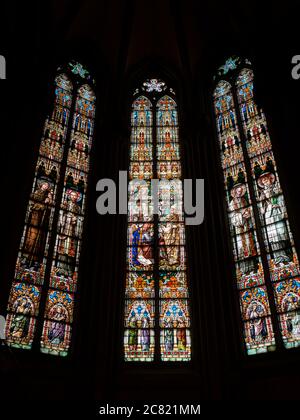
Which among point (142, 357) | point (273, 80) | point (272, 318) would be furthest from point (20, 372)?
point (273, 80)

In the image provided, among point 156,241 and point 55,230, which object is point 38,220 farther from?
point 156,241

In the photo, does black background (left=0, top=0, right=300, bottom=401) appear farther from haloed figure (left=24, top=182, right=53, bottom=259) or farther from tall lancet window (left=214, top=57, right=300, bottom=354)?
haloed figure (left=24, top=182, right=53, bottom=259)

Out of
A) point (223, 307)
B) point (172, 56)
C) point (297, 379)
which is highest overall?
point (172, 56)

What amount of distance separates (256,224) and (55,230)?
4.16 metres

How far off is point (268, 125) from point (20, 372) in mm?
7314

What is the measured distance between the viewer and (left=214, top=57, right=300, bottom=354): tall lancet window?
8.76m

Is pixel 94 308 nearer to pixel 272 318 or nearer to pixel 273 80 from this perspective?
pixel 272 318

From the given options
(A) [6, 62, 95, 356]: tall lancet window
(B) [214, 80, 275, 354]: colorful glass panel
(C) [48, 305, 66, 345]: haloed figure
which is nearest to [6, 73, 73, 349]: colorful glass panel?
(A) [6, 62, 95, 356]: tall lancet window

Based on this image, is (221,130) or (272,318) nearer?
(272,318)

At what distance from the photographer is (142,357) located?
8.95m

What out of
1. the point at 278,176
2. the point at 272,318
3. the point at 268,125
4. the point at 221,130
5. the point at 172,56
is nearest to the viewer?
the point at 272,318

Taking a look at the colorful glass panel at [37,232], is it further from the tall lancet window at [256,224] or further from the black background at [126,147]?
the tall lancet window at [256,224]

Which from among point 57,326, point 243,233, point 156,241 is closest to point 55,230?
point 57,326

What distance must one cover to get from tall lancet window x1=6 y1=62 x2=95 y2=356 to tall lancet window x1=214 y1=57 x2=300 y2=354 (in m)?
3.32
